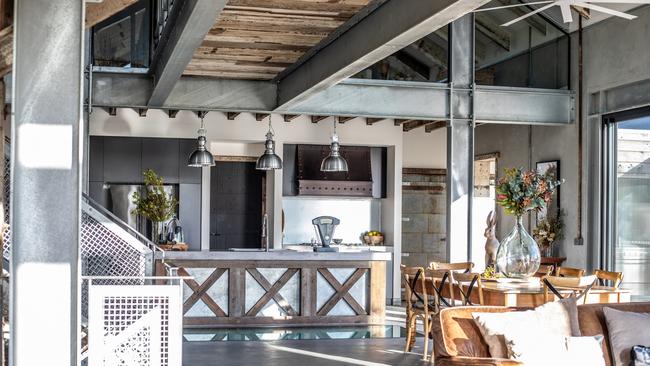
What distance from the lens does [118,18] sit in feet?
35.7

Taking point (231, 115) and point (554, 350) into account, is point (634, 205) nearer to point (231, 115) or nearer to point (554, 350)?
point (231, 115)

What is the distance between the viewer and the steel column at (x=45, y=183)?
407 centimetres

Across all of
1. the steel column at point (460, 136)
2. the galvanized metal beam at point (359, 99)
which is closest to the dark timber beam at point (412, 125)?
the galvanized metal beam at point (359, 99)

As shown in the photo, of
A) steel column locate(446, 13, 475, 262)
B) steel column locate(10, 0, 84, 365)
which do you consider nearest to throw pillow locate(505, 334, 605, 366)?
steel column locate(10, 0, 84, 365)

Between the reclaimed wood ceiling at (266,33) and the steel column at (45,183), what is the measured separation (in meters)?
2.20

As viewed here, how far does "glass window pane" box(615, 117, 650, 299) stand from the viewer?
1010 cm

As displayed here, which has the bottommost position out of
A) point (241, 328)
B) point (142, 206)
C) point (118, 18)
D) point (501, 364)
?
point (241, 328)

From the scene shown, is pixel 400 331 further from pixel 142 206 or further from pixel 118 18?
pixel 118 18

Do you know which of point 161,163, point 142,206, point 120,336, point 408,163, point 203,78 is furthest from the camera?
point 408,163

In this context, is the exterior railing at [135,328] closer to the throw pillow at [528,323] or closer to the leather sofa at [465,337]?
the leather sofa at [465,337]

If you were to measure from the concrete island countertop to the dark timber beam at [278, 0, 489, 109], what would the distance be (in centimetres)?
221

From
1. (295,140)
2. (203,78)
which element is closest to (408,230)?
(295,140)

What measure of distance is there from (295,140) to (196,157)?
8.47 feet

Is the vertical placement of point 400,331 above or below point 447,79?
below
